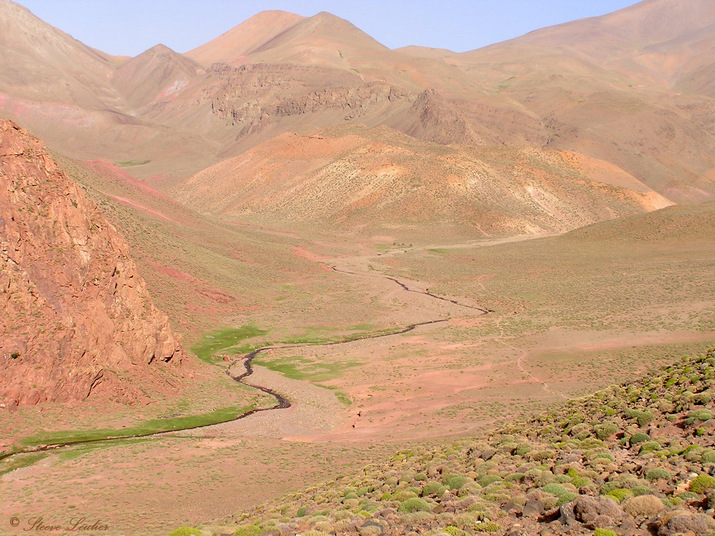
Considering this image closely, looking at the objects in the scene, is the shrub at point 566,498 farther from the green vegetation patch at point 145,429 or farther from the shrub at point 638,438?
the green vegetation patch at point 145,429

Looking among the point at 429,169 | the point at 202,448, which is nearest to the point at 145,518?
the point at 202,448

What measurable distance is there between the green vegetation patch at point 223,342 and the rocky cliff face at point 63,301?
6050 millimetres

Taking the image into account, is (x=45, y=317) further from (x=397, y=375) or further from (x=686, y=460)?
(x=686, y=460)

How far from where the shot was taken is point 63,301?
28.7 meters

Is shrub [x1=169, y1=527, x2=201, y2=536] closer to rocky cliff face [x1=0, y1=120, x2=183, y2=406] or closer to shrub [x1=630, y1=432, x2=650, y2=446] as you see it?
shrub [x1=630, y1=432, x2=650, y2=446]

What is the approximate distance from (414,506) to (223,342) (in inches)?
1196

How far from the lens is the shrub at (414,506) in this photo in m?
13.8

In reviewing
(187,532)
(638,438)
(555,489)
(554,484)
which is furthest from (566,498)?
(187,532)

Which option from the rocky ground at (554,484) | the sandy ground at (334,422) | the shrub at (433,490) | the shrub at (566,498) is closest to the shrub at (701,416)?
the rocky ground at (554,484)

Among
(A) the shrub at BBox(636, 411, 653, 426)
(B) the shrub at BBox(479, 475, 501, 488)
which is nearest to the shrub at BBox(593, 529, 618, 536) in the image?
(B) the shrub at BBox(479, 475, 501, 488)

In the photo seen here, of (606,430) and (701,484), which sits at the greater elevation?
(701,484)

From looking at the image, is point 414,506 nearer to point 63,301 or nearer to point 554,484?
point 554,484

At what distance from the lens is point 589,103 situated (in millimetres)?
195500

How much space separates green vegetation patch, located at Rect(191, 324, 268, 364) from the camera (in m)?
39.9
